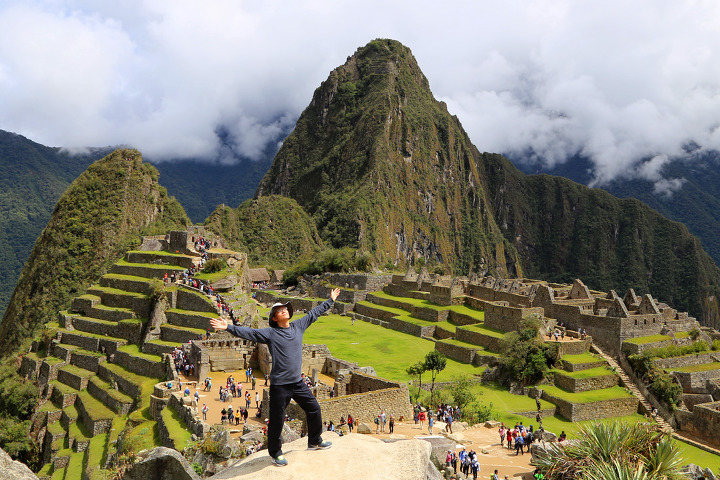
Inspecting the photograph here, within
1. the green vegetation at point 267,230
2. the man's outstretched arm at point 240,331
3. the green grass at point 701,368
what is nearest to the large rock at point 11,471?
the man's outstretched arm at point 240,331

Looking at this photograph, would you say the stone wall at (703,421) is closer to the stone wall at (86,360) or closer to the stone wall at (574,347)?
the stone wall at (574,347)

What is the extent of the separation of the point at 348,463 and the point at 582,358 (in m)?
30.3

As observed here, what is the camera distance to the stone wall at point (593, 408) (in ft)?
91.4

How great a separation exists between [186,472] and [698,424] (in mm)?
29009

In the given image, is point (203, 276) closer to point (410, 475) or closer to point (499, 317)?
point (499, 317)

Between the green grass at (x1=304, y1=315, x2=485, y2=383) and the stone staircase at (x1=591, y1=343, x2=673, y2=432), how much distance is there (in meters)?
7.05

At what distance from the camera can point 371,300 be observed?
57.8 meters

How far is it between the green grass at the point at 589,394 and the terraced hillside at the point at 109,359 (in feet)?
61.4

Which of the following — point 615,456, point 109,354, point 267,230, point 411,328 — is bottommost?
point 109,354

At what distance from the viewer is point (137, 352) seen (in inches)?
1246

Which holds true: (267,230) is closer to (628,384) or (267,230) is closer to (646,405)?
(628,384)

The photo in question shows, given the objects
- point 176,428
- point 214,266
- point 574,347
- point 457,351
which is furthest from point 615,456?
point 214,266

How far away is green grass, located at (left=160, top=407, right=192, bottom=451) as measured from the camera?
16.6 meters

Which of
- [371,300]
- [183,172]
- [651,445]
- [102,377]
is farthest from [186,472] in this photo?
[183,172]
